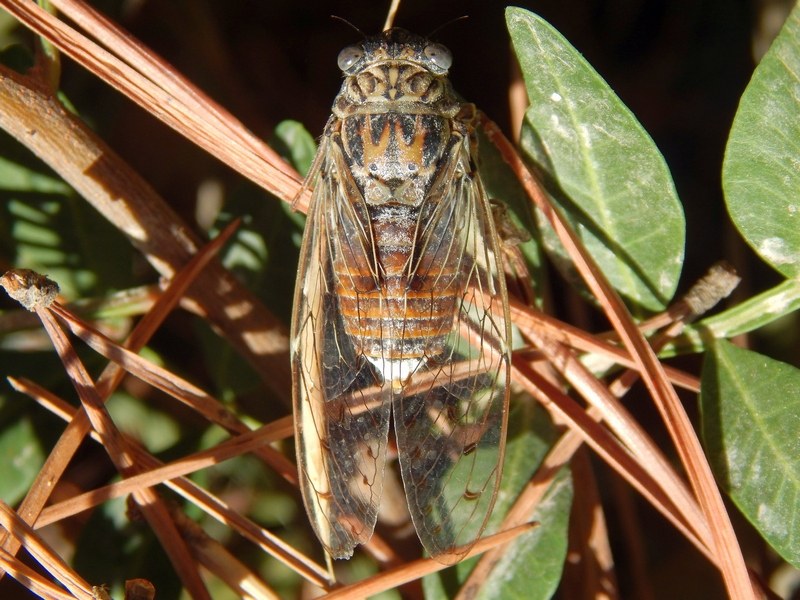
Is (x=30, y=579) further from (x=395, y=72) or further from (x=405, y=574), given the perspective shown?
(x=395, y=72)

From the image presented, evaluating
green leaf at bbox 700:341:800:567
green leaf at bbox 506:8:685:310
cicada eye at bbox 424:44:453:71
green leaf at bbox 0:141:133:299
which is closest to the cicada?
cicada eye at bbox 424:44:453:71

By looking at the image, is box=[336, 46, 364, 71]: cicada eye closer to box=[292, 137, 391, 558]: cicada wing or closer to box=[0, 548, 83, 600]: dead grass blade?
box=[292, 137, 391, 558]: cicada wing

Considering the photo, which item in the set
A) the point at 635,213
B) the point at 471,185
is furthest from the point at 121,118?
the point at 635,213

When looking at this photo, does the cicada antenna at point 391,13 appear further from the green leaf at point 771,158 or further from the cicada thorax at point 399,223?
the green leaf at point 771,158

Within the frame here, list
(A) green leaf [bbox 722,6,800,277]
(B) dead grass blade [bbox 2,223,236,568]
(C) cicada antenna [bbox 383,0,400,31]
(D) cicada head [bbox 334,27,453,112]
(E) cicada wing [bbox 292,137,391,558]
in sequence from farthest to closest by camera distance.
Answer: (D) cicada head [bbox 334,27,453,112]
(C) cicada antenna [bbox 383,0,400,31]
(E) cicada wing [bbox 292,137,391,558]
(B) dead grass blade [bbox 2,223,236,568]
(A) green leaf [bbox 722,6,800,277]

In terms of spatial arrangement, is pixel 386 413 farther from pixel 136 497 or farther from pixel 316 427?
pixel 136 497

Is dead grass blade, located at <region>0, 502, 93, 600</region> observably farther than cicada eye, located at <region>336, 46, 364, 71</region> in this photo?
No
